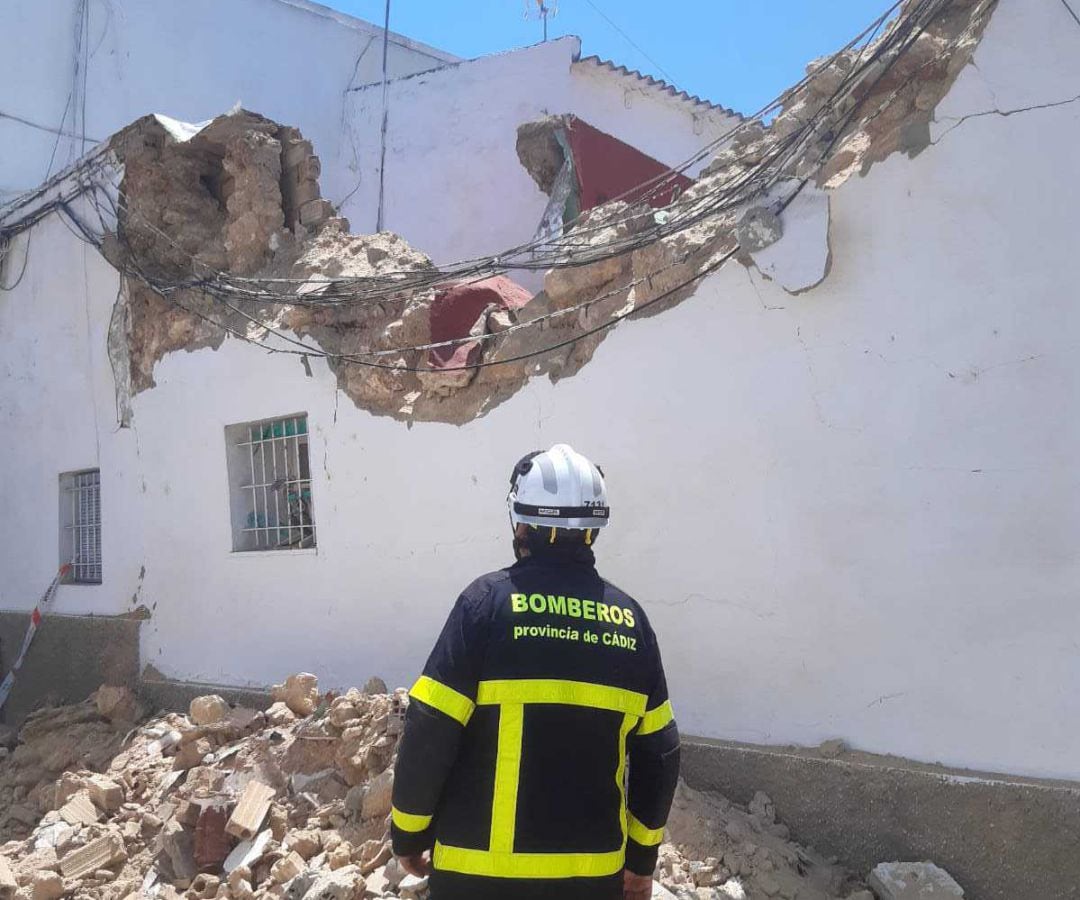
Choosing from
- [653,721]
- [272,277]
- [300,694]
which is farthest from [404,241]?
[653,721]

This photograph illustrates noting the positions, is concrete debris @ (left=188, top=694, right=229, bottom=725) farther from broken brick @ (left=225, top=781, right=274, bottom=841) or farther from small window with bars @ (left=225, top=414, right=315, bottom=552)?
broken brick @ (left=225, top=781, right=274, bottom=841)

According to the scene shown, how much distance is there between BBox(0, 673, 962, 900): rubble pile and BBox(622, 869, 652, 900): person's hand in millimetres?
844

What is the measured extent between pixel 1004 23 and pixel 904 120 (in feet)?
1.54

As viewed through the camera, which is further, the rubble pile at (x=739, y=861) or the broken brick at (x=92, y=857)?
the broken brick at (x=92, y=857)

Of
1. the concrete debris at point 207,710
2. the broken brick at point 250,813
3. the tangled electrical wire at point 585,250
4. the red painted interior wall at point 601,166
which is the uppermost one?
the red painted interior wall at point 601,166

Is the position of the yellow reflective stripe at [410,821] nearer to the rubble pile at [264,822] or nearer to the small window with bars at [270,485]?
the rubble pile at [264,822]

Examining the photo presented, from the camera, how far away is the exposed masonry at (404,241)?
4.14m

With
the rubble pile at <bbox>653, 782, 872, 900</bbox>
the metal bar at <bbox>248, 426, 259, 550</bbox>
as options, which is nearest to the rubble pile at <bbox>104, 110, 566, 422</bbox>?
the metal bar at <bbox>248, 426, 259, 550</bbox>

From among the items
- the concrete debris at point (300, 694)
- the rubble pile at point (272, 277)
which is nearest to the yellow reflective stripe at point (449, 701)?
the rubble pile at point (272, 277)

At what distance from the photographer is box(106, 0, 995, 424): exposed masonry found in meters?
4.14

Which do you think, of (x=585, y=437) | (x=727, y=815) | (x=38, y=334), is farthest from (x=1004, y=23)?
(x=38, y=334)

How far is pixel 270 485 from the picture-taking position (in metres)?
6.80

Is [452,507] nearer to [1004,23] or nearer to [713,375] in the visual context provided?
[713,375]

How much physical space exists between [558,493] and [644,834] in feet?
3.04
